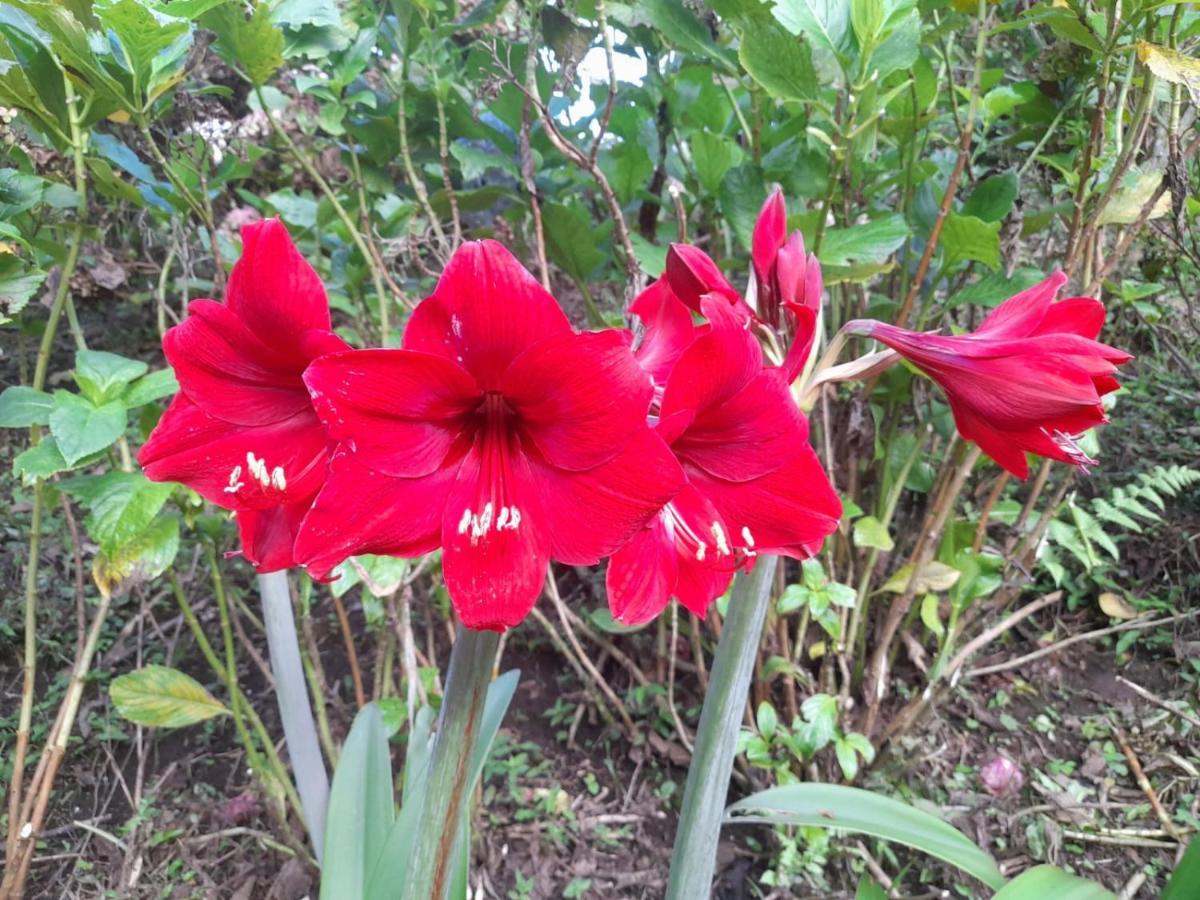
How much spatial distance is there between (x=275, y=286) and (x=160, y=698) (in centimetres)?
92

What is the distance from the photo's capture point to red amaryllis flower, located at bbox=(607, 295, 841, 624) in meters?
0.49

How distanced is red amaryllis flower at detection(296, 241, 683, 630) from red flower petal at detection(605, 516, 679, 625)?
0.32 ft

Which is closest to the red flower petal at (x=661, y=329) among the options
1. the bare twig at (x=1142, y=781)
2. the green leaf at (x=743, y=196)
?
the green leaf at (x=743, y=196)

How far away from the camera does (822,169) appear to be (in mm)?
1163

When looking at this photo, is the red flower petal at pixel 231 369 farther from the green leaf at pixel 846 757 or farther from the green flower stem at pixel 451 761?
the green leaf at pixel 846 757

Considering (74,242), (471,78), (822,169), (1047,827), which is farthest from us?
(1047,827)

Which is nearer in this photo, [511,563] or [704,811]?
[511,563]

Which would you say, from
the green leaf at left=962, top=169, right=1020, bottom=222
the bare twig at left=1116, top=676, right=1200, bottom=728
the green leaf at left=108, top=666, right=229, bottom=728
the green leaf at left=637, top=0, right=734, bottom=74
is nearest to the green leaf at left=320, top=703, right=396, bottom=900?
the green leaf at left=108, top=666, right=229, bottom=728

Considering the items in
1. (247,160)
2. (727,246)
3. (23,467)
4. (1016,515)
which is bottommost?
(1016,515)

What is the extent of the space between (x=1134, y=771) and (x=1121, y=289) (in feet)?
3.04

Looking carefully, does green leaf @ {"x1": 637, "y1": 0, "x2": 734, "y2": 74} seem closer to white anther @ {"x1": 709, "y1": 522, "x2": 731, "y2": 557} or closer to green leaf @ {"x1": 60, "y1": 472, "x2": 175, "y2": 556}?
white anther @ {"x1": 709, "y1": 522, "x2": 731, "y2": 557}

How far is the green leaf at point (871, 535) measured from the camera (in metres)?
1.23

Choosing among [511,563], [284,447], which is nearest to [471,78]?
[284,447]

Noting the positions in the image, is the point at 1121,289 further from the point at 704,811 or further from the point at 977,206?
the point at 704,811
